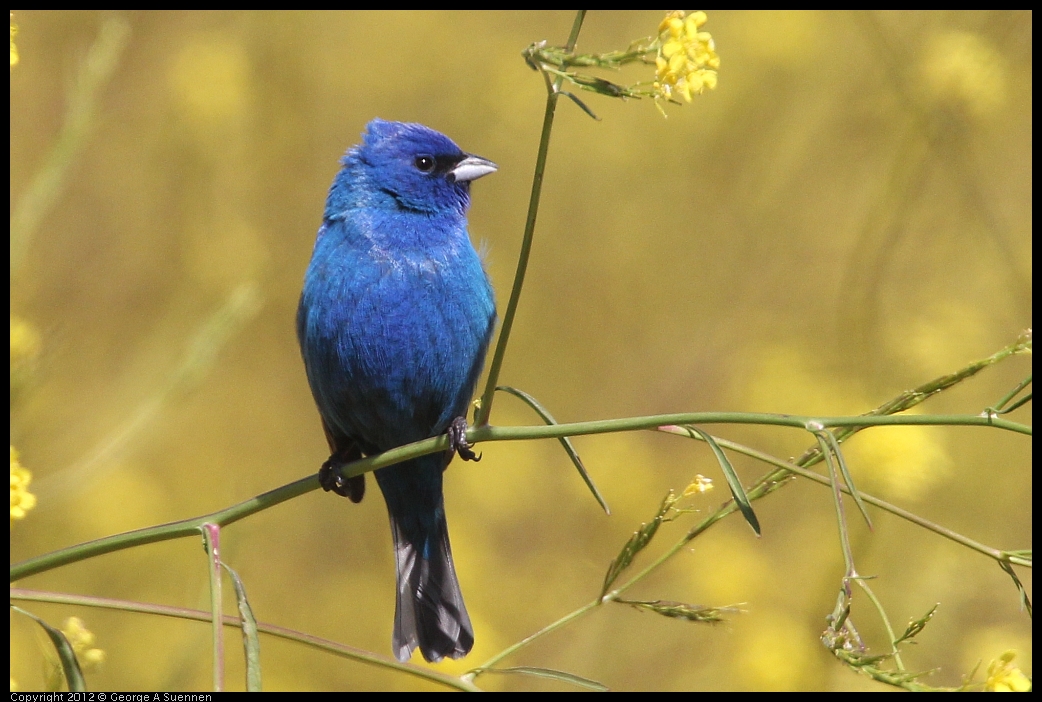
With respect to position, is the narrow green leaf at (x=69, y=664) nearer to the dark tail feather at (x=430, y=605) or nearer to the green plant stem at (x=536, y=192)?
the green plant stem at (x=536, y=192)

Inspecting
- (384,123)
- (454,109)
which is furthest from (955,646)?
(454,109)

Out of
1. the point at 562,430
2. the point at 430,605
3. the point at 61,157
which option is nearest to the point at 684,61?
the point at 562,430

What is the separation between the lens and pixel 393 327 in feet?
12.8

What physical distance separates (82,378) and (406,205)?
377 cm

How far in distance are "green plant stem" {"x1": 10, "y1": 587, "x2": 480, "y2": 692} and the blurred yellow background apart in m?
1.91

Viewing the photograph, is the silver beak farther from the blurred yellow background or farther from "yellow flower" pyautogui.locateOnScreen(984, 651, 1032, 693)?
"yellow flower" pyautogui.locateOnScreen(984, 651, 1032, 693)

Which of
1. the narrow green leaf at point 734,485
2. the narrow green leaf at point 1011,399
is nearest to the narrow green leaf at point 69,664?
the narrow green leaf at point 734,485

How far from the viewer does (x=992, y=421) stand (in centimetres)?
204

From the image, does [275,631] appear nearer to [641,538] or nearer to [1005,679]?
[641,538]

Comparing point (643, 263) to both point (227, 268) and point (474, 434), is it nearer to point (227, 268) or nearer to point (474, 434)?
point (227, 268)

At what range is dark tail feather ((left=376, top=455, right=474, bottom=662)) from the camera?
434cm

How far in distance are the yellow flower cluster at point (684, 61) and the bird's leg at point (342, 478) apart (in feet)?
7.04

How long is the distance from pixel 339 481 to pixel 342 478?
0.06 ft

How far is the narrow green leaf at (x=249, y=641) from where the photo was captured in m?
1.91
